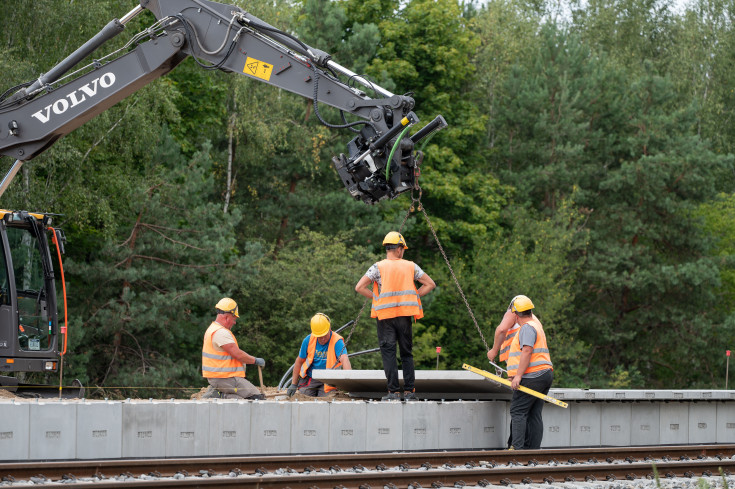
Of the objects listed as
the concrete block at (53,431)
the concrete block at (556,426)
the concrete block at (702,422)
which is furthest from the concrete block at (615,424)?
the concrete block at (53,431)

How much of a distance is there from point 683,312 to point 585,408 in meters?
27.4

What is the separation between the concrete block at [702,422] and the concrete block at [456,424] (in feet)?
12.1

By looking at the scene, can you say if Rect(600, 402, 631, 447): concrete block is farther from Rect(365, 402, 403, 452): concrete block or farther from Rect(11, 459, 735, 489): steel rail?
Rect(365, 402, 403, 452): concrete block

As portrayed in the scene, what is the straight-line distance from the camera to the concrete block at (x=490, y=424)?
468 inches

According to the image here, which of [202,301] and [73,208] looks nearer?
[73,208]

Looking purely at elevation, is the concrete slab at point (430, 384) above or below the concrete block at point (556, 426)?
above

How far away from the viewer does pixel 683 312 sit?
126 ft

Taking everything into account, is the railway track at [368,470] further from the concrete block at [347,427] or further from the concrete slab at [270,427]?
the concrete block at [347,427]

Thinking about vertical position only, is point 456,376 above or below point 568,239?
below

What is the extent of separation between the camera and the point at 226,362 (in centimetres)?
1210

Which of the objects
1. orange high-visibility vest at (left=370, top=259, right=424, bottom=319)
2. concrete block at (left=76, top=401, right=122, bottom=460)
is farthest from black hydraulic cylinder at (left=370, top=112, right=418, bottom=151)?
concrete block at (left=76, top=401, right=122, bottom=460)

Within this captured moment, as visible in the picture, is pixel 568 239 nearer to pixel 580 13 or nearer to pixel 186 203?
pixel 186 203

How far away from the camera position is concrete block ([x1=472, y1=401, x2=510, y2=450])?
1190 cm

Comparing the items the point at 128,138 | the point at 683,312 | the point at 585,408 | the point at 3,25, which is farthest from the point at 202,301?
the point at 683,312
